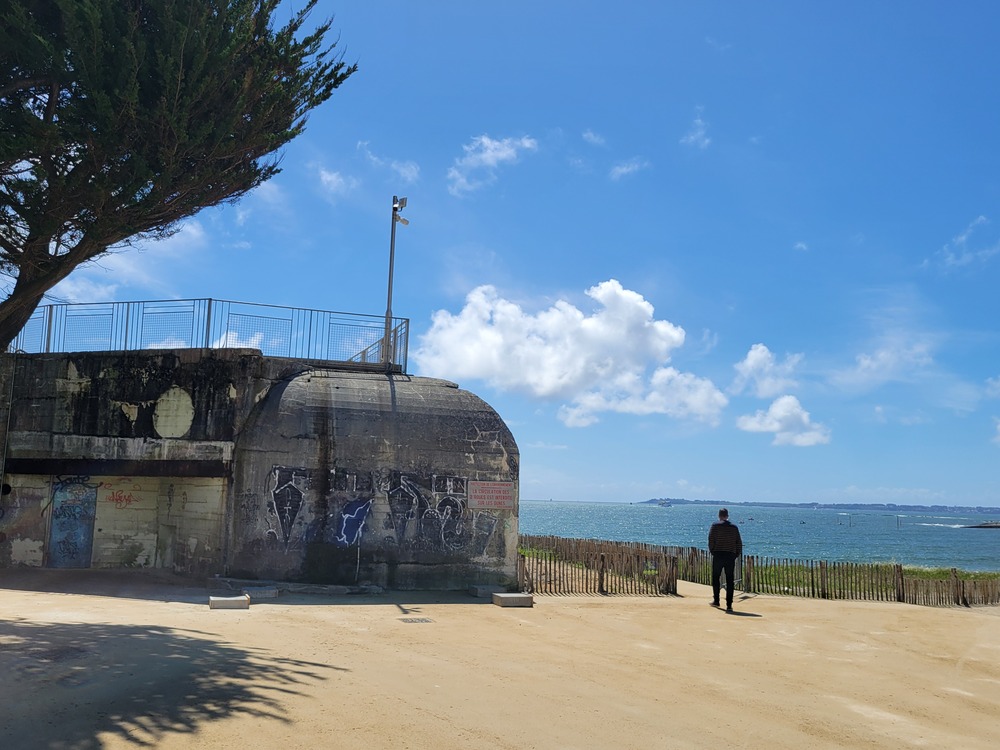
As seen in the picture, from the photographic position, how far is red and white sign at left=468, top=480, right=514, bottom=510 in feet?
56.9

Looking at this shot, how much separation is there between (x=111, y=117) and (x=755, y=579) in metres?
17.3

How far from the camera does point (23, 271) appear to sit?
10727 mm

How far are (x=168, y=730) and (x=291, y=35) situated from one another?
31.7 feet

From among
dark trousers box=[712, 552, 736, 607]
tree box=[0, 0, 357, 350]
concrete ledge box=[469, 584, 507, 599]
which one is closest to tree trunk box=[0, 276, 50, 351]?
tree box=[0, 0, 357, 350]

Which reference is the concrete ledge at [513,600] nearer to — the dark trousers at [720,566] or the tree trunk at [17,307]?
the dark trousers at [720,566]

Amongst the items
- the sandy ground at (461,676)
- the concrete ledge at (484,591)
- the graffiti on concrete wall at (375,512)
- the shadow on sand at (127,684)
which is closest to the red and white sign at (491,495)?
the graffiti on concrete wall at (375,512)

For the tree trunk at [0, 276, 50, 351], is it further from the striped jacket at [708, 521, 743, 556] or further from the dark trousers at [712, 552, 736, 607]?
the dark trousers at [712, 552, 736, 607]

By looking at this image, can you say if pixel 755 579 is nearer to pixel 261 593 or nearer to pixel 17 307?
pixel 261 593

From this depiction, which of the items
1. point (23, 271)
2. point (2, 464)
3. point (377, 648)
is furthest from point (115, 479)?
point (377, 648)

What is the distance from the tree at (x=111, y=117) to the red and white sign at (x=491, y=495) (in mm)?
8696

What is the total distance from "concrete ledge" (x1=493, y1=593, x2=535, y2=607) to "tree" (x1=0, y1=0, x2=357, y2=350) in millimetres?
9086

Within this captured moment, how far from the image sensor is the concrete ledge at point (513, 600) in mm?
15367

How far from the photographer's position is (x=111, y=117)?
9.73 metres

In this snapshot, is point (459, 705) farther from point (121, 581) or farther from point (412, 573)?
point (121, 581)
